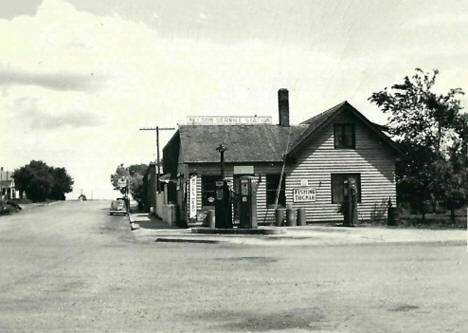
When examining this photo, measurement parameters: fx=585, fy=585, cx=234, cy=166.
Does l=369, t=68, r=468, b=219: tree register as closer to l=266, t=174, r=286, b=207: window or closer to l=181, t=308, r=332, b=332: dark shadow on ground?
l=266, t=174, r=286, b=207: window

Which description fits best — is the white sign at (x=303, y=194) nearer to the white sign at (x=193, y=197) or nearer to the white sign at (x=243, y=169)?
the white sign at (x=243, y=169)

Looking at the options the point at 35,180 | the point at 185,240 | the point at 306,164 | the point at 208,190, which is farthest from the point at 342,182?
the point at 35,180

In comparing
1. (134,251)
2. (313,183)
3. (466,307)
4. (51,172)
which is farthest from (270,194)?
(51,172)

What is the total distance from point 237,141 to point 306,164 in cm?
377

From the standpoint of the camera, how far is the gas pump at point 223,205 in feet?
81.9

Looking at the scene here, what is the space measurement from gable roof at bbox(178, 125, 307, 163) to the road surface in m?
11.9

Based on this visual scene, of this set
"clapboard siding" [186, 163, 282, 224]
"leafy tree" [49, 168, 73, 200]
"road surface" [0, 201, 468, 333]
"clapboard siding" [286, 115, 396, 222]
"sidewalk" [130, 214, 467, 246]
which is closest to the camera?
"road surface" [0, 201, 468, 333]

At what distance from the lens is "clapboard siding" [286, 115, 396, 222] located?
2962 cm

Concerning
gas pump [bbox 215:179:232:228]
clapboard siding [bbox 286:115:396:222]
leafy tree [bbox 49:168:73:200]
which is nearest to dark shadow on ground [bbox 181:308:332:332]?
gas pump [bbox 215:179:232:228]

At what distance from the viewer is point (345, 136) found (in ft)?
99.3

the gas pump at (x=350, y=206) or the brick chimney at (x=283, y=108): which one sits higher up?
the brick chimney at (x=283, y=108)

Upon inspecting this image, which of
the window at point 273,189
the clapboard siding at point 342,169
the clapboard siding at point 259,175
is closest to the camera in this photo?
the clapboard siding at point 259,175

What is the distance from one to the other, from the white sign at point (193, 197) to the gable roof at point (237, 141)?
3.91 ft

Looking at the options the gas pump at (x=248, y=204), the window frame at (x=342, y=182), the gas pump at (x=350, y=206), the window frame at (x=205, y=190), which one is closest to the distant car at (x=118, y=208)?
the window frame at (x=205, y=190)
